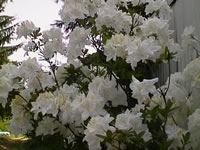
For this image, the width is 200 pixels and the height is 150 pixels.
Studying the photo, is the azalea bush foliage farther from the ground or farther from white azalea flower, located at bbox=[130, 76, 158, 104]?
the ground

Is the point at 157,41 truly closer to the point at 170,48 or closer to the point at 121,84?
the point at 170,48

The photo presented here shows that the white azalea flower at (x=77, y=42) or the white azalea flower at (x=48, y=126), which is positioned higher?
the white azalea flower at (x=77, y=42)

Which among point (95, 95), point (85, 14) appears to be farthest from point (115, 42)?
point (85, 14)

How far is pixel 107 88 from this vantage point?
1839 mm

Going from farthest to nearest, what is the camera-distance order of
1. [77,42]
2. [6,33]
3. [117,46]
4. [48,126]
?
1. [6,33]
2. [77,42]
3. [48,126]
4. [117,46]

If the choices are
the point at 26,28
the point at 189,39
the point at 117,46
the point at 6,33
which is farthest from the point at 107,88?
the point at 6,33

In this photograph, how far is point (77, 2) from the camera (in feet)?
7.54

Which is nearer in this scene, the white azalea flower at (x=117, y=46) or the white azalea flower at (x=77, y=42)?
the white azalea flower at (x=117, y=46)

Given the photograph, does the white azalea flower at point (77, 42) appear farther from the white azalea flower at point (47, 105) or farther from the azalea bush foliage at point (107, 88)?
the white azalea flower at point (47, 105)

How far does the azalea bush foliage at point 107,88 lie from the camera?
151 cm

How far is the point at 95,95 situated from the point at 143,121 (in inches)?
10.6

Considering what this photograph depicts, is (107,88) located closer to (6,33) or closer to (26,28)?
(26,28)

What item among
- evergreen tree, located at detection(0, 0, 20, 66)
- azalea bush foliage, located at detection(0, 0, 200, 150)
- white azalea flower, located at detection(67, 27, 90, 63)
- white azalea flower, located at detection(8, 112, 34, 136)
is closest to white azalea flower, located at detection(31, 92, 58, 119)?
azalea bush foliage, located at detection(0, 0, 200, 150)

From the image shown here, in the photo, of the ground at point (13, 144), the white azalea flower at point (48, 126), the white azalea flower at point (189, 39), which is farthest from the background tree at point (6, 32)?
the white azalea flower at point (189, 39)
